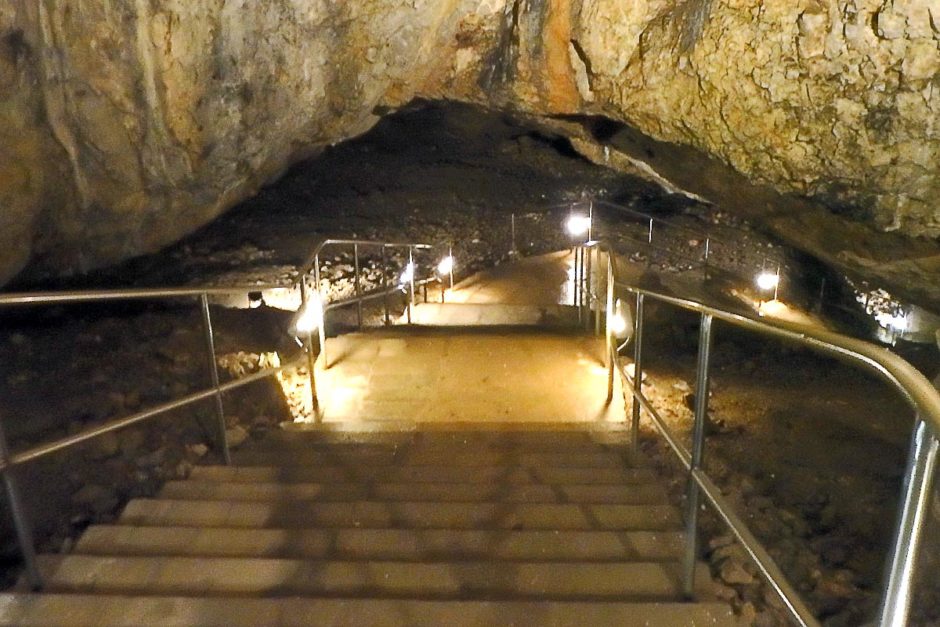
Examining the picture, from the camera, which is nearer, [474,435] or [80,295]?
[80,295]

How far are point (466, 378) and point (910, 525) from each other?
12.5 ft

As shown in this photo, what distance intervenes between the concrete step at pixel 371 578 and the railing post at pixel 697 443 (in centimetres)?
9

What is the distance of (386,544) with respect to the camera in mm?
2201

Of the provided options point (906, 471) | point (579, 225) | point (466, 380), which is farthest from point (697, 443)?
point (579, 225)

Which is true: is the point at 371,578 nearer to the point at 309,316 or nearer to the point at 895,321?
the point at 309,316

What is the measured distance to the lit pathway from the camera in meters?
4.14

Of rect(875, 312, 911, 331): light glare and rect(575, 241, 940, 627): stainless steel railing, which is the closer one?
rect(575, 241, 940, 627): stainless steel railing

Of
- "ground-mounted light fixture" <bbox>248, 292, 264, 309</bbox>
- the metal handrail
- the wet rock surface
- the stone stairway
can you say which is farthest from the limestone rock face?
the stone stairway

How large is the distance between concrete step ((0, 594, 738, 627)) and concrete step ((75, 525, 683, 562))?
30cm

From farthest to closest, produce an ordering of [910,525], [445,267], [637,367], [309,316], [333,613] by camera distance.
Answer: [445,267] < [309,316] < [637,367] < [333,613] < [910,525]

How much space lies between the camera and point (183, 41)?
16.8 ft

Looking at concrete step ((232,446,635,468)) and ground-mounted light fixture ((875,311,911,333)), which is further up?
concrete step ((232,446,635,468))

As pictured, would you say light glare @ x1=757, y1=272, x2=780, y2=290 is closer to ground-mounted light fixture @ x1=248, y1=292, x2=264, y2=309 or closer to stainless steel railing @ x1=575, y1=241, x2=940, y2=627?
ground-mounted light fixture @ x1=248, y1=292, x2=264, y2=309

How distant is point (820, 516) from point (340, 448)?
2.77m
